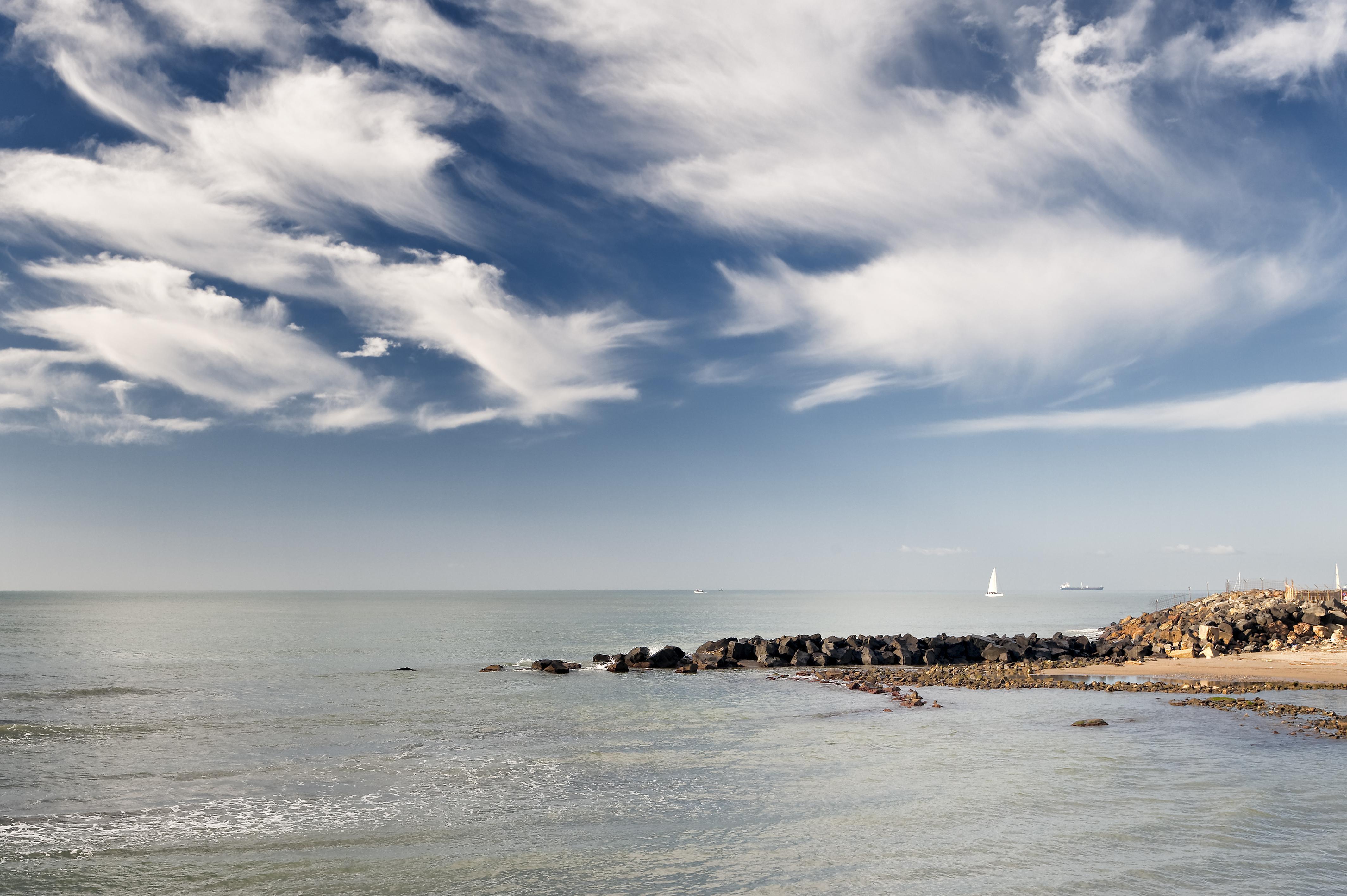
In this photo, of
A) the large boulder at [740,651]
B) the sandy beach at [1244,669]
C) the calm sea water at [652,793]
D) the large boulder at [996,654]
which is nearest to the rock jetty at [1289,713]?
the calm sea water at [652,793]

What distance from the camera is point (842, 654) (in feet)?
183

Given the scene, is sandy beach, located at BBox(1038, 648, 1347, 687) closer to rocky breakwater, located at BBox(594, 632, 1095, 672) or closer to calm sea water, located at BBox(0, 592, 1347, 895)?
rocky breakwater, located at BBox(594, 632, 1095, 672)

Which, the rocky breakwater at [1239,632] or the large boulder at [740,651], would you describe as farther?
the large boulder at [740,651]

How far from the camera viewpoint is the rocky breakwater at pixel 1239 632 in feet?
177

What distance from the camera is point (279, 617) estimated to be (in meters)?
142

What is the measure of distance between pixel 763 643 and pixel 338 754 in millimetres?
37450

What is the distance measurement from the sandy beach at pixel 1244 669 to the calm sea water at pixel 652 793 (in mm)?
6518

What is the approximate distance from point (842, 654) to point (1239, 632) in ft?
93.8

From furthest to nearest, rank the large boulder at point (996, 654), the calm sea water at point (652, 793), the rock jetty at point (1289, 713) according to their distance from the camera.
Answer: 1. the large boulder at point (996, 654)
2. the rock jetty at point (1289, 713)
3. the calm sea water at point (652, 793)

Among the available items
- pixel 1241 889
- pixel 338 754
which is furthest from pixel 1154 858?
pixel 338 754

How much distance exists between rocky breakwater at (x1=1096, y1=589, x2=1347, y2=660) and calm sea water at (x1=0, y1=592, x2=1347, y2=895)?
2074 cm

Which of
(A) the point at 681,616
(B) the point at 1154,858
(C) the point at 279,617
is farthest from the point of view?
(A) the point at 681,616

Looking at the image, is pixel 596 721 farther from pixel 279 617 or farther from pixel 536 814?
pixel 279 617

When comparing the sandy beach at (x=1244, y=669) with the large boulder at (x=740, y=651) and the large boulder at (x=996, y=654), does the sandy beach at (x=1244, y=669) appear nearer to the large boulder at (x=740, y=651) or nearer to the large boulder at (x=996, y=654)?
the large boulder at (x=996, y=654)
